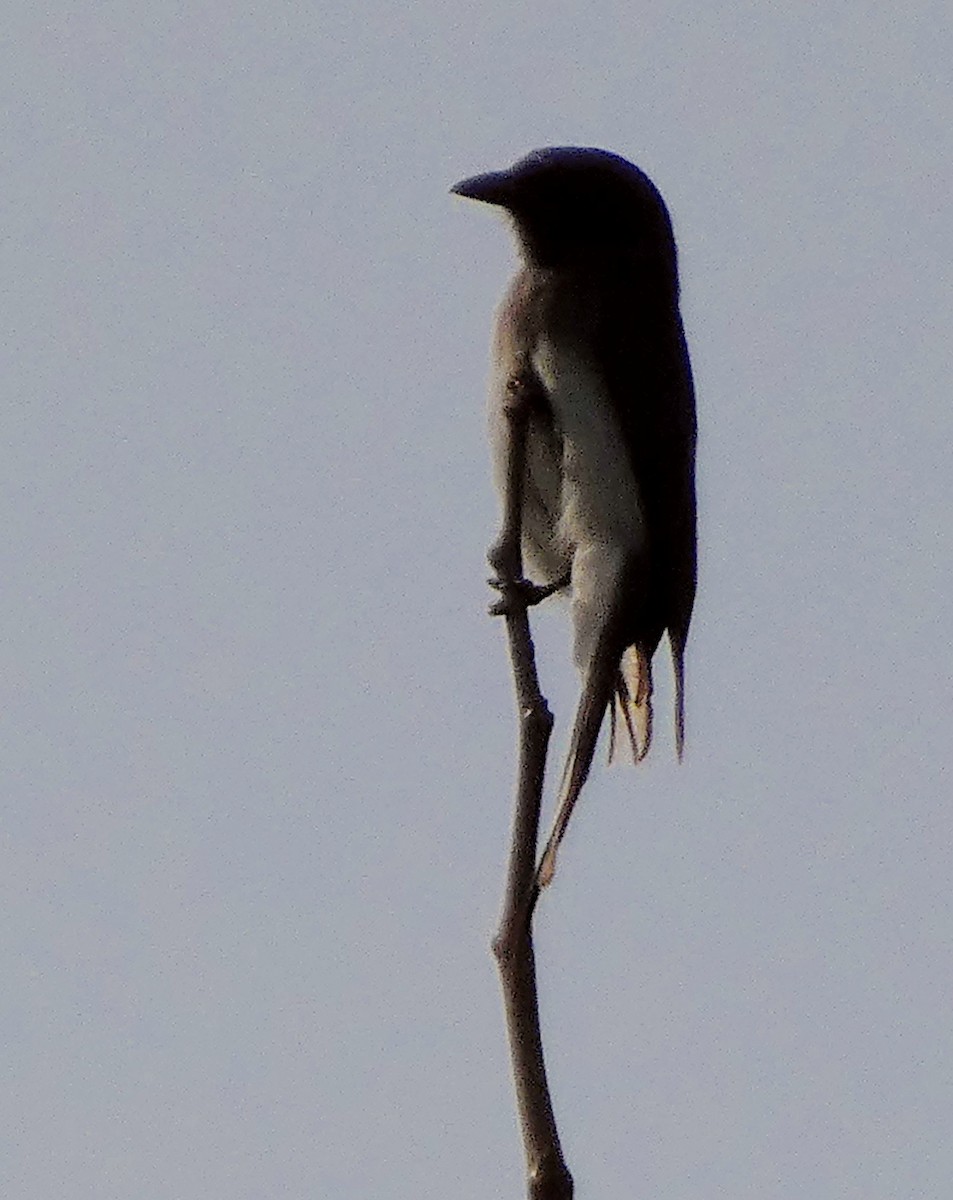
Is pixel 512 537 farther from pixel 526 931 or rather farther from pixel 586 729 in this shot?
pixel 526 931

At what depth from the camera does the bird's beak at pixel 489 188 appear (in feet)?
12.3

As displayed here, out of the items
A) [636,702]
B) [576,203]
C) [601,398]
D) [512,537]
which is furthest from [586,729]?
[576,203]

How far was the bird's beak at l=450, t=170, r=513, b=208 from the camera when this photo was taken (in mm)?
3742

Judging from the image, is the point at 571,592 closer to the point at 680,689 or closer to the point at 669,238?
the point at 680,689

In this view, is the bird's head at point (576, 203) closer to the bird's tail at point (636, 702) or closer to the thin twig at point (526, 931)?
the bird's tail at point (636, 702)

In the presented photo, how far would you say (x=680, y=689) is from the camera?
12.8ft

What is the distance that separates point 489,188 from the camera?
3760mm

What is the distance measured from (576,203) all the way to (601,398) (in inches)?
15.4

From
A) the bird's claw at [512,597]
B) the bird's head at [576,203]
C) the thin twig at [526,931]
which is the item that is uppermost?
the bird's head at [576,203]

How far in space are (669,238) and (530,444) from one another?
0.55 meters

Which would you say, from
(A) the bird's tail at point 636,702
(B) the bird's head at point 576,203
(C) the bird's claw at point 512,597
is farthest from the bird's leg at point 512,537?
(A) the bird's tail at point 636,702

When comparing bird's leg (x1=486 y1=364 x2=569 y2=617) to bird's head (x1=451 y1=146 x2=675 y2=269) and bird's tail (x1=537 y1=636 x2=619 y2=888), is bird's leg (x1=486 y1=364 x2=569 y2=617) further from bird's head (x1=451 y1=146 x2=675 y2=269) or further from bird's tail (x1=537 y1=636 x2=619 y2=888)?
bird's head (x1=451 y1=146 x2=675 y2=269)

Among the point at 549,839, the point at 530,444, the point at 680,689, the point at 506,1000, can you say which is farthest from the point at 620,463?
the point at 506,1000

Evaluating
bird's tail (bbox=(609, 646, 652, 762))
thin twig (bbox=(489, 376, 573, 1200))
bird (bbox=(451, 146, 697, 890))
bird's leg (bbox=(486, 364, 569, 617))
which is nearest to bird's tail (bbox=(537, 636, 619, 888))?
bird (bbox=(451, 146, 697, 890))
